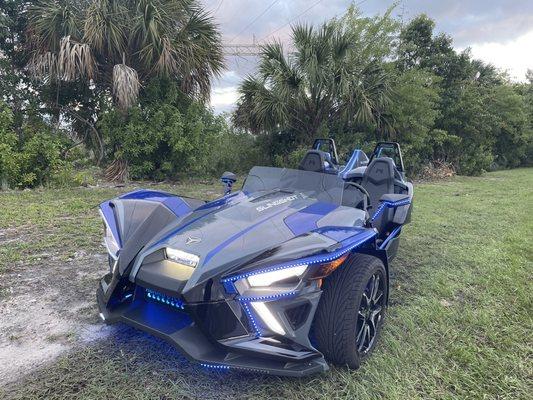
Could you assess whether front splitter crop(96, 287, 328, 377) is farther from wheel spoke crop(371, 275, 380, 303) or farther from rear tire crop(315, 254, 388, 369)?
wheel spoke crop(371, 275, 380, 303)

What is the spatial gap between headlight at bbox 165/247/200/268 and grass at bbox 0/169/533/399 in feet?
2.07

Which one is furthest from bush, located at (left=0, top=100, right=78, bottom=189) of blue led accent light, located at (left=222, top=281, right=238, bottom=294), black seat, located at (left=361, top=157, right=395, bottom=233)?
blue led accent light, located at (left=222, top=281, right=238, bottom=294)

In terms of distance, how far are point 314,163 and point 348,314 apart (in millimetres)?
2435

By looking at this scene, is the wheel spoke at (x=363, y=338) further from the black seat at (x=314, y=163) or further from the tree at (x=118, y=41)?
the tree at (x=118, y=41)

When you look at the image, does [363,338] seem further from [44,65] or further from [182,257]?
[44,65]

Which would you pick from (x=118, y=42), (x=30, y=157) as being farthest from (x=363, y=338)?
(x=118, y=42)

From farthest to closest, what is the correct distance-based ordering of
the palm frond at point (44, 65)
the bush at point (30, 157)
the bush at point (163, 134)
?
the bush at point (163, 134)
the palm frond at point (44, 65)
the bush at point (30, 157)

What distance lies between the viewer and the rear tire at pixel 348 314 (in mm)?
2094

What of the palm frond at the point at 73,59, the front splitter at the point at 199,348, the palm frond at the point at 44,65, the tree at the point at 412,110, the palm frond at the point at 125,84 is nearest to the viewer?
the front splitter at the point at 199,348

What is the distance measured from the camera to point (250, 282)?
193 cm

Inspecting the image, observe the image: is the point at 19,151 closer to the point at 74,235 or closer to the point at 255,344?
the point at 74,235

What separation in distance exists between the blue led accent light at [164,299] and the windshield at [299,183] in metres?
1.47

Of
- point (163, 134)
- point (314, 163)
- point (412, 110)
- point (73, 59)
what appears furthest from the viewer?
point (412, 110)

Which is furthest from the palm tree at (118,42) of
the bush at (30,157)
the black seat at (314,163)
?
the black seat at (314,163)
